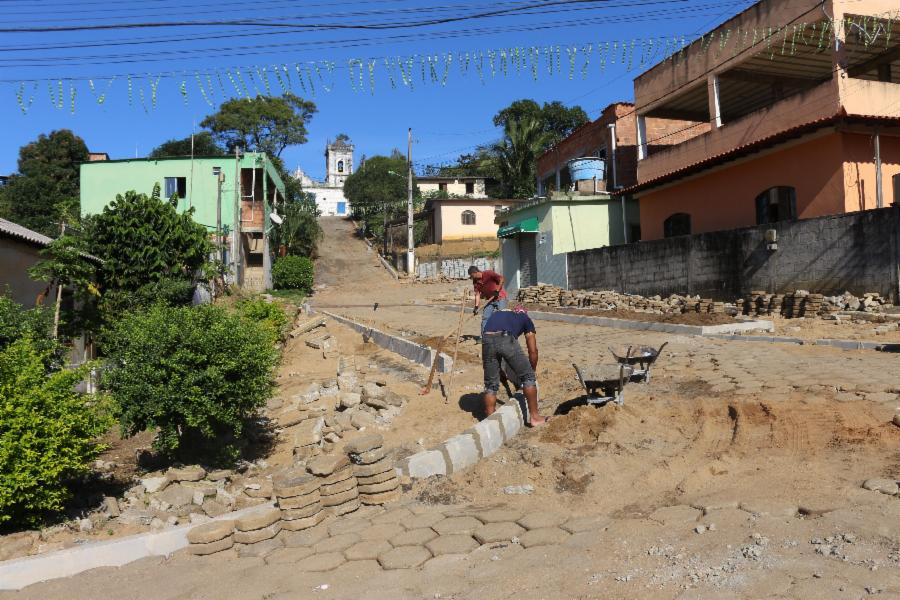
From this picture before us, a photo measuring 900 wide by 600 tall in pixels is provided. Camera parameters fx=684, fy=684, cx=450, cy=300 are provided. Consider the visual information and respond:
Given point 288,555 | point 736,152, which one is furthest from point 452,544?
point 736,152

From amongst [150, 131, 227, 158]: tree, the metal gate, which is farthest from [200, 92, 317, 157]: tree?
the metal gate

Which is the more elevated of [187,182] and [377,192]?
[377,192]

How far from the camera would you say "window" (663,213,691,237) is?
64.9 ft

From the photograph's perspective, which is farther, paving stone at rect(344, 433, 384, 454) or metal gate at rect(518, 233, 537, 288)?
metal gate at rect(518, 233, 537, 288)

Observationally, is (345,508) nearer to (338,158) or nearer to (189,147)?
(189,147)

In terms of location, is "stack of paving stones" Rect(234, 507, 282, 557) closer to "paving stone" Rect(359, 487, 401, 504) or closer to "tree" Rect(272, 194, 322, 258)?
"paving stone" Rect(359, 487, 401, 504)

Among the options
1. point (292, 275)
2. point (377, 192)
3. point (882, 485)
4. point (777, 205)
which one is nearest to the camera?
point (882, 485)

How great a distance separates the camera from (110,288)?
37.0 ft

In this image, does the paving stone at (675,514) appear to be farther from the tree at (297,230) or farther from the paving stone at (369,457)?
the tree at (297,230)

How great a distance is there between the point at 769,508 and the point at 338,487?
2984mm

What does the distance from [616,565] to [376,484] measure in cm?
226

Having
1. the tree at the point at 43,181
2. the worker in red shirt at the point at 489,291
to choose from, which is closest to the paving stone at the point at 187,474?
the worker in red shirt at the point at 489,291

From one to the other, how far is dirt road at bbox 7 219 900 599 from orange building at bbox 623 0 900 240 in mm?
7953

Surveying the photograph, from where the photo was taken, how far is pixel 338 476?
5.21 meters
